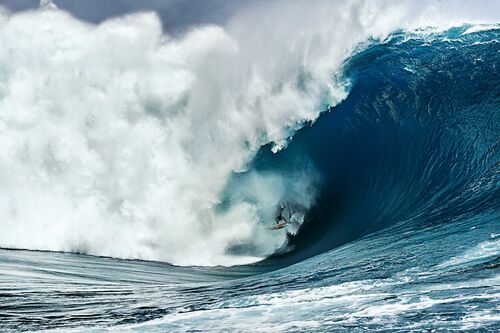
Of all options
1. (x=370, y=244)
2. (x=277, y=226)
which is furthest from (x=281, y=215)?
(x=370, y=244)

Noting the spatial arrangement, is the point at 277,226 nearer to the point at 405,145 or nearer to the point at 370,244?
the point at 370,244

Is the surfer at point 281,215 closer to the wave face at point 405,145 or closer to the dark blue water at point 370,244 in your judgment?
the dark blue water at point 370,244

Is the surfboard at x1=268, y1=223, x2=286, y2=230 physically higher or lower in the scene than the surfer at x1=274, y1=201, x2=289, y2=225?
lower

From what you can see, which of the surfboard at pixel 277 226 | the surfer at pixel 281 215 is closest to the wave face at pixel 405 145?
the surfboard at pixel 277 226

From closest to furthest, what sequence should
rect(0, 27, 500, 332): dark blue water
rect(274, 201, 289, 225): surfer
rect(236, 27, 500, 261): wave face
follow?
rect(0, 27, 500, 332): dark blue water
rect(236, 27, 500, 261): wave face
rect(274, 201, 289, 225): surfer

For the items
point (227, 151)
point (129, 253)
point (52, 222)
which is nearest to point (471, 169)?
point (227, 151)

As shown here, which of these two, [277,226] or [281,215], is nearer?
[277,226]

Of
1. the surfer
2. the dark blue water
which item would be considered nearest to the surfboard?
the surfer

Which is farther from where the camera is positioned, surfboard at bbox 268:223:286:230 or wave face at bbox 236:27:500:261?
surfboard at bbox 268:223:286:230

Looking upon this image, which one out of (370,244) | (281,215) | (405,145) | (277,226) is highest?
(405,145)

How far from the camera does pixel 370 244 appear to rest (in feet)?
40.5

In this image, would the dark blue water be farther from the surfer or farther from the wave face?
the surfer

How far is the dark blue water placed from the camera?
7.03 meters

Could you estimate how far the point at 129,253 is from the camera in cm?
1880
